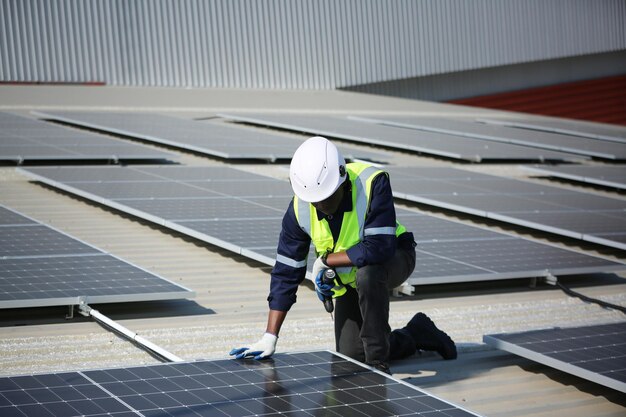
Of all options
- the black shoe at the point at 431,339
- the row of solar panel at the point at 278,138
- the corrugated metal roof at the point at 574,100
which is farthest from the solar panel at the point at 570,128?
the black shoe at the point at 431,339

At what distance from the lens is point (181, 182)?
14.2 m

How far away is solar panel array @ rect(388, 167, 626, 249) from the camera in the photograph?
12492 millimetres

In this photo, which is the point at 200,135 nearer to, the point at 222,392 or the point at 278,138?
the point at 278,138

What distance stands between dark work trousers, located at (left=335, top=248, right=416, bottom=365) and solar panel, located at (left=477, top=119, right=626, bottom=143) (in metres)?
18.9

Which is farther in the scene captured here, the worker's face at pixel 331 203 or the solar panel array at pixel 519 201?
the solar panel array at pixel 519 201

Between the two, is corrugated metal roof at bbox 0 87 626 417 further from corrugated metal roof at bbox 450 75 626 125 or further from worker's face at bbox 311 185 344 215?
corrugated metal roof at bbox 450 75 626 125

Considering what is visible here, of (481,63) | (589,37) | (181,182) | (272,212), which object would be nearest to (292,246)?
(272,212)

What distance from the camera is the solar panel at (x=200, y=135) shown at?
687 inches

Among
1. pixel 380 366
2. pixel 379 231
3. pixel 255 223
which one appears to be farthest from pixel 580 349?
pixel 255 223

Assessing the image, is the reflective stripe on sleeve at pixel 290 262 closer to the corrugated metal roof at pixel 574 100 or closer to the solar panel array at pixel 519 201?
the solar panel array at pixel 519 201

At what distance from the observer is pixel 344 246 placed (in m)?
6.91

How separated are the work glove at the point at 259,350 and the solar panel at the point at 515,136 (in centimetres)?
1553

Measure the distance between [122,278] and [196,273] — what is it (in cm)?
157

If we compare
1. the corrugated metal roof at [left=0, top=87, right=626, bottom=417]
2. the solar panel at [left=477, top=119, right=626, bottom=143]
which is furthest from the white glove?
the solar panel at [left=477, top=119, right=626, bottom=143]
